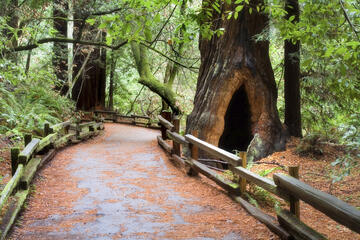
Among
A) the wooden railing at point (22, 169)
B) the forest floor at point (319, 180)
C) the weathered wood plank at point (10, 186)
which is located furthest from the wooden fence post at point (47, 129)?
the forest floor at point (319, 180)

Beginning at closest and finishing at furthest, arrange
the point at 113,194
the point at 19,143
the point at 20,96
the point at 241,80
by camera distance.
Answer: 1. the point at 113,194
2. the point at 19,143
3. the point at 241,80
4. the point at 20,96

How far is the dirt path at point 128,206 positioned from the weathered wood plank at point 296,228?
34 cm

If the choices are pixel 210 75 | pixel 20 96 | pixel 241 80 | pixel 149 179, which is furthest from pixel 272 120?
pixel 20 96

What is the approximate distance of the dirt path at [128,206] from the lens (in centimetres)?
484

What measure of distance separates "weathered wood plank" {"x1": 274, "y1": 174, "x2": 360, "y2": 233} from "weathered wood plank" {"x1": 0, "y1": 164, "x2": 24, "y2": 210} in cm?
362

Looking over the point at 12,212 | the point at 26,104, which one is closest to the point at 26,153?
the point at 12,212

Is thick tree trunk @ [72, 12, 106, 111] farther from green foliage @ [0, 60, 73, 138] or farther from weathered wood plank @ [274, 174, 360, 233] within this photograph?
weathered wood plank @ [274, 174, 360, 233]

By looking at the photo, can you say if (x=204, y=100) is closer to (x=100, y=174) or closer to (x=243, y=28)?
(x=243, y=28)

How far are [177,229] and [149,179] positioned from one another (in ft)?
10.3

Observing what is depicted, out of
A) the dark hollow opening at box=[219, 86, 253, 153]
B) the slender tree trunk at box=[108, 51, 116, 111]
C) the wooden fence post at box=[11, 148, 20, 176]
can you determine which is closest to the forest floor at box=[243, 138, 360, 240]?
the dark hollow opening at box=[219, 86, 253, 153]

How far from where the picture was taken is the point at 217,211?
5.85 meters

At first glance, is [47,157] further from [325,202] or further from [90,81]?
[90,81]

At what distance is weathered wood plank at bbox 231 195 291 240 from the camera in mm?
4629

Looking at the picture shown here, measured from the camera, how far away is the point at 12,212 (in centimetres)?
485
